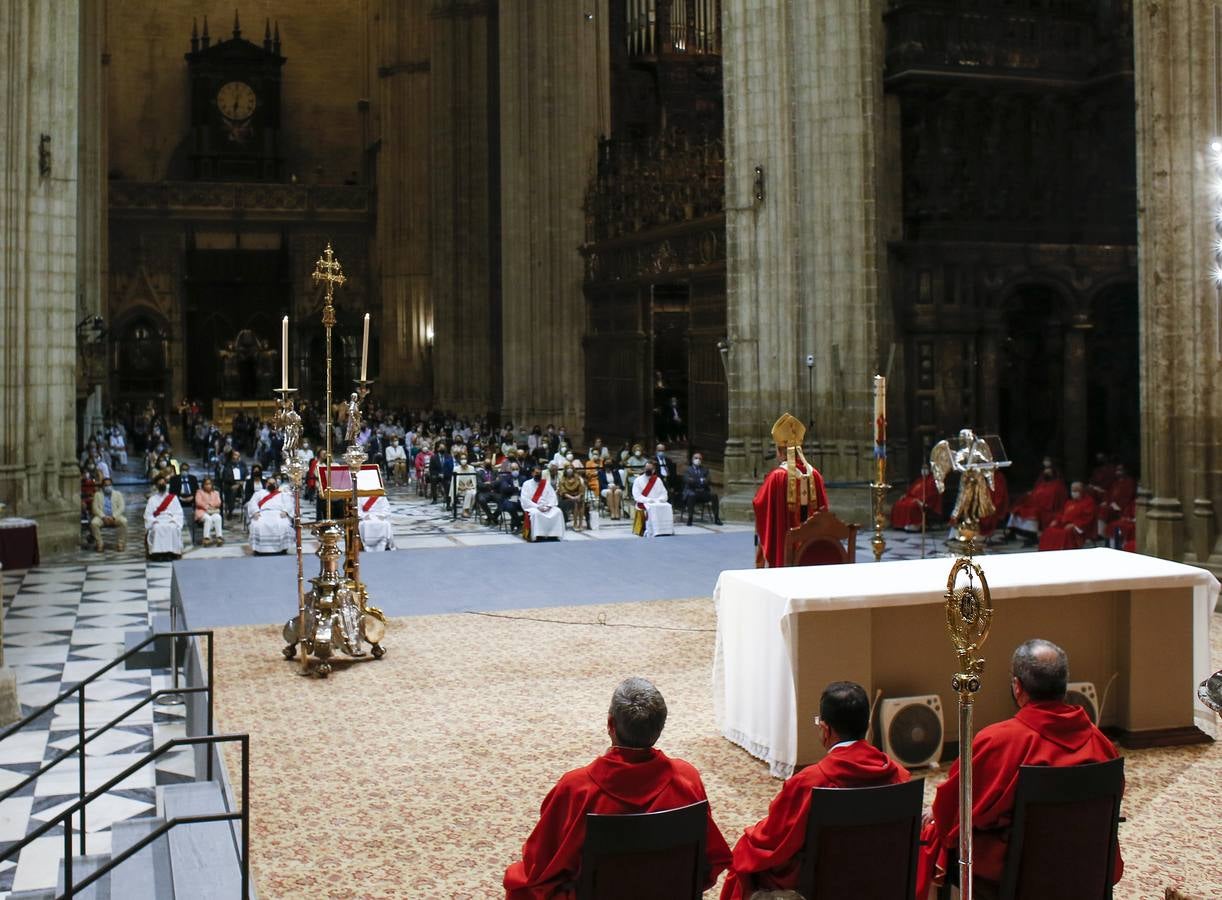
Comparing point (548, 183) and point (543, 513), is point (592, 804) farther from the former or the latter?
point (548, 183)

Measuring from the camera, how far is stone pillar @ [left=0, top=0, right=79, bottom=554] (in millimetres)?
17688

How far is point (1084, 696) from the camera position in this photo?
24.8 ft

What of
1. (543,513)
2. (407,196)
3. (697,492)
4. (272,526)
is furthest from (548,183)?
(272,526)

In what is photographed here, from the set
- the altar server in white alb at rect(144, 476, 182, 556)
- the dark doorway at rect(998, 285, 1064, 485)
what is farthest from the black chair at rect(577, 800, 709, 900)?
the dark doorway at rect(998, 285, 1064, 485)

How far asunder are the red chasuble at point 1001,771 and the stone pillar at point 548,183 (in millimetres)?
27015

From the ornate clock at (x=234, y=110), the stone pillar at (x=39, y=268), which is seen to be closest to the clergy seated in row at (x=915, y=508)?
the stone pillar at (x=39, y=268)

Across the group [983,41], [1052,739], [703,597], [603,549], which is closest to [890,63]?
[983,41]

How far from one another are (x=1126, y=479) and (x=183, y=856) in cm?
1401

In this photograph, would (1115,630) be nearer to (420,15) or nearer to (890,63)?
(890,63)

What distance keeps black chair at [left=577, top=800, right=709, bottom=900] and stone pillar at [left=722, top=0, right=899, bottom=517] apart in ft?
51.4

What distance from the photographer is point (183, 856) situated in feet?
20.2

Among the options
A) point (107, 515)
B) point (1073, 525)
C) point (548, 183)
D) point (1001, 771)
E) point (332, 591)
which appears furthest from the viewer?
point (548, 183)

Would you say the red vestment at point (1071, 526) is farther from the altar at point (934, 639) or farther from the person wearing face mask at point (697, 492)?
the altar at point (934, 639)

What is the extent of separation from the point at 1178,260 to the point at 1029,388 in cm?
889
